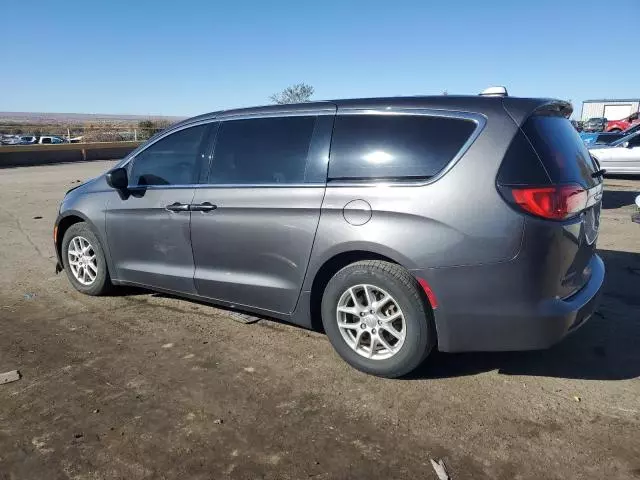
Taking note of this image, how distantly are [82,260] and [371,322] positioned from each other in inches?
129

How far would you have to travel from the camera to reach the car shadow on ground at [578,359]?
363cm

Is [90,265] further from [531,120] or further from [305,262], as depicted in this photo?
[531,120]

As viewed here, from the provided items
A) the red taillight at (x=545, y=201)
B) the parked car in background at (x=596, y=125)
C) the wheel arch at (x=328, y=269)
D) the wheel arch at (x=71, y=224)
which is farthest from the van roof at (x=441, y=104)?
the parked car in background at (x=596, y=125)

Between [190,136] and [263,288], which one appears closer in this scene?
[263,288]

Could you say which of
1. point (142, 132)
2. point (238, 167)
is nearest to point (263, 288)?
point (238, 167)

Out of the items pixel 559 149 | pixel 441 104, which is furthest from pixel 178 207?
pixel 559 149

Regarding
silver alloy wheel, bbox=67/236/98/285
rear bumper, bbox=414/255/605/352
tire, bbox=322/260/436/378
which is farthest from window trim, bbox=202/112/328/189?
silver alloy wheel, bbox=67/236/98/285

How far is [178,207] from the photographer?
443 cm

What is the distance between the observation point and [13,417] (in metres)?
3.12

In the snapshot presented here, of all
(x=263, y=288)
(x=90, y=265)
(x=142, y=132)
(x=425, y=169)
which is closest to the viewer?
(x=425, y=169)

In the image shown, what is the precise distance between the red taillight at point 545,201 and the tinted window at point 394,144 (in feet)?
1.56

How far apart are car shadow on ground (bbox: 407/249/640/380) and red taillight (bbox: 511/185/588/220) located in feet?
3.84

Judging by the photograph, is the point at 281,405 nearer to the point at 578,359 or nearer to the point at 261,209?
the point at 261,209

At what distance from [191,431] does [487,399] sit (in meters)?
1.78
